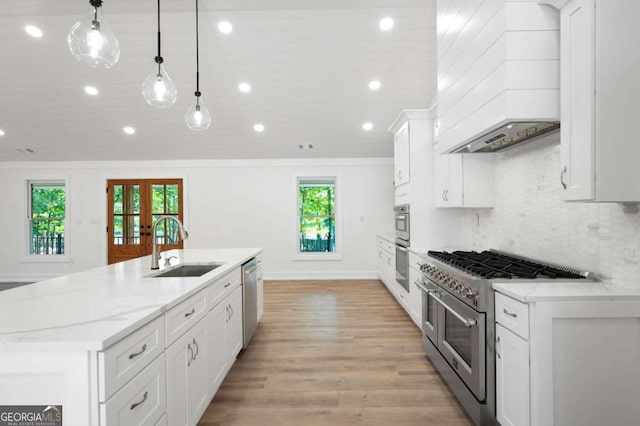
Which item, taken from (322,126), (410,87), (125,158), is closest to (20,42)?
(125,158)

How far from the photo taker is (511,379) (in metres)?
1.68

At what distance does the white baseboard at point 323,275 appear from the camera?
6316 millimetres

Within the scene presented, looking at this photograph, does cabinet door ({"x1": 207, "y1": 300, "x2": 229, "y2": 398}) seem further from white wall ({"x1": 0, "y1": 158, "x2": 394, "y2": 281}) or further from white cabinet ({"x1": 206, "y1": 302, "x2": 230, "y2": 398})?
white wall ({"x1": 0, "y1": 158, "x2": 394, "y2": 281})

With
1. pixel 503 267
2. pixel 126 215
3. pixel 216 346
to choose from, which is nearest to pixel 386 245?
pixel 503 267

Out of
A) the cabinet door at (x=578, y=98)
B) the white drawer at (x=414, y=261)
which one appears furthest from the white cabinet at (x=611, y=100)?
the white drawer at (x=414, y=261)

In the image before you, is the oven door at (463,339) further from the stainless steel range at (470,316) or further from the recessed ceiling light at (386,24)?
the recessed ceiling light at (386,24)

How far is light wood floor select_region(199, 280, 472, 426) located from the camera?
2.09 m

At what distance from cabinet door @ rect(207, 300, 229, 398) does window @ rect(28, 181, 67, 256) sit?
20.0ft

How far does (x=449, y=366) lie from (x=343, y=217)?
4.26m

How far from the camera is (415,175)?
380cm

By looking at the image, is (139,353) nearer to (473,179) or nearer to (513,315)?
(513,315)

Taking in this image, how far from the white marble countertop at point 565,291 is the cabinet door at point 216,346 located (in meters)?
1.77

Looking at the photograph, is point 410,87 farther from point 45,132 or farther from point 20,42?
point 45,132
